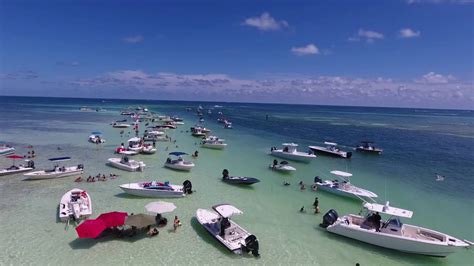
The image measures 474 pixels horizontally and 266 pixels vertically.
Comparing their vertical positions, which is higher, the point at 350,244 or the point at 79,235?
the point at 79,235

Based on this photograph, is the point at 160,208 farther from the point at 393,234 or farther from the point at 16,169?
the point at 16,169

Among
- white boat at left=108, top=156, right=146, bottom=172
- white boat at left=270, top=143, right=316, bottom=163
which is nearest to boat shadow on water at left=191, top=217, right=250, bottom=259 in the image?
white boat at left=108, top=156, right=146, bottom=172

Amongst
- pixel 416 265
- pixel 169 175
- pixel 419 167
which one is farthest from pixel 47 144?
pixel 419 167

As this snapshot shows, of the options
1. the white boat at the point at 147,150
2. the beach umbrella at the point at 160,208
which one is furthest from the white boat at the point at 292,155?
the beach umbrella at the point at 160,208

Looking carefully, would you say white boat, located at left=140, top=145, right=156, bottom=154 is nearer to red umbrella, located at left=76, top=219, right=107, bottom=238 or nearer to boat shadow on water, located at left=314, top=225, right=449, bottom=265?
red umbrella, located at left=76, top=219, right=107, bottom=238

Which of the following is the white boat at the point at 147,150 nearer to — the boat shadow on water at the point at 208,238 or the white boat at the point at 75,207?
the white boat at the point at 75,207

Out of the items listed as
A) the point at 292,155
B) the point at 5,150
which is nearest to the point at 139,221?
the point at 292,155

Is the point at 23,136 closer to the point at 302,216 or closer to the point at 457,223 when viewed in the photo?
the point at 302,216
